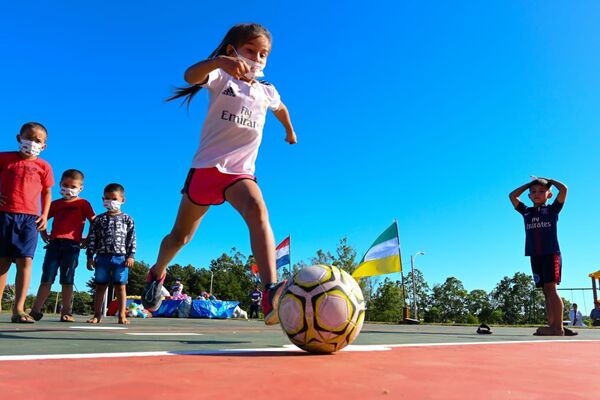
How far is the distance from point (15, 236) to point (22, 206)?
0.34 meters

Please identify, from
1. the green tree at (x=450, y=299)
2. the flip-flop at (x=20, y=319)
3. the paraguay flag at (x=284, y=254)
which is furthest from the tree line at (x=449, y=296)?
the flip-flop at (x=20, y=319)

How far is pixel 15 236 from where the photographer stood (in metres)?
4.95

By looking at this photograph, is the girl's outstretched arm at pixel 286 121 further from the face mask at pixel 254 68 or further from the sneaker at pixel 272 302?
the sneaker at pixel 272 302

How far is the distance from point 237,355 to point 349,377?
0.83 m

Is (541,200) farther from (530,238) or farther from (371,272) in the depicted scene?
(371,272)

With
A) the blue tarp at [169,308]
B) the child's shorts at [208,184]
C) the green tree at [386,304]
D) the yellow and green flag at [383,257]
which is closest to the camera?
the child's shorts at [208,184]

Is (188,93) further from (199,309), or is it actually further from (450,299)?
(450,299)

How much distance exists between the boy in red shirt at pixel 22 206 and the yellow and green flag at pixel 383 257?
14.1m

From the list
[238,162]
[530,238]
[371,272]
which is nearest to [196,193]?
[238,162]

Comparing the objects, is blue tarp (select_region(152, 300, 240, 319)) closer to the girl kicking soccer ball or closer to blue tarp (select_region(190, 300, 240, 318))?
blue tarp (select_region(190, 300, 240, 318))

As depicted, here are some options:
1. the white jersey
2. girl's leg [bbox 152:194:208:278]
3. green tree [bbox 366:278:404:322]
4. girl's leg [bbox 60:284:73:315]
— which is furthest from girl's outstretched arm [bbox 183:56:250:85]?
green tree [bbox 366:278:404:322]

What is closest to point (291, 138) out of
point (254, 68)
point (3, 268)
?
point (254, 68)

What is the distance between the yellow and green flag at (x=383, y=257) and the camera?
1838cm

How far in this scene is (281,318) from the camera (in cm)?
262
